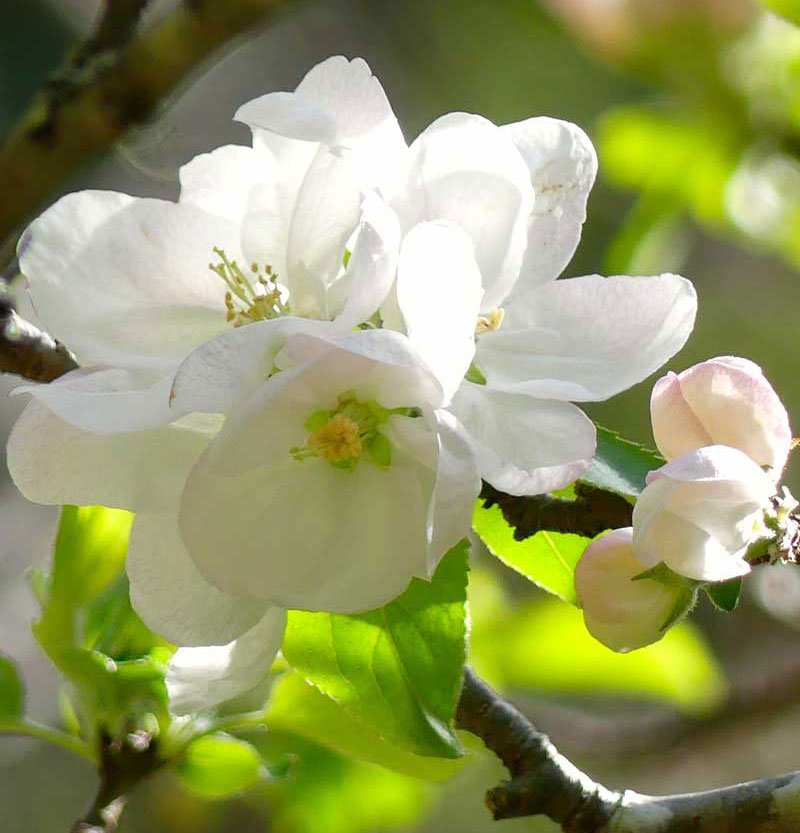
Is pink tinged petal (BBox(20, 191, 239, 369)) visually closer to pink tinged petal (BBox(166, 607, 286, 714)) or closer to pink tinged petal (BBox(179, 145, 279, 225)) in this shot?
pink tinged petal (BBox(179, 145, 279, 225))

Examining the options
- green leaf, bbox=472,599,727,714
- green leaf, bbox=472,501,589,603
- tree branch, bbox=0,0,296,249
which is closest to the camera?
green leaf, bbox=472,501,589,603

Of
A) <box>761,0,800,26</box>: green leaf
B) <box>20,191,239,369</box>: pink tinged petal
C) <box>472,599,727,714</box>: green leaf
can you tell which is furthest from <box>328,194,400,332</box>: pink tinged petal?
<box>472,599,727,714</box>: green leaf

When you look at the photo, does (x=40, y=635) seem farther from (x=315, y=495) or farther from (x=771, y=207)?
(x=771, y=207)

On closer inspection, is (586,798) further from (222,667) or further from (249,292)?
(249,292)

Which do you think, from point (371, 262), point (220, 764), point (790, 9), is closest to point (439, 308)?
point (371, 262)

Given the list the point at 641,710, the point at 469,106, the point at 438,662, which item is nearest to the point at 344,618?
the point at 438,662

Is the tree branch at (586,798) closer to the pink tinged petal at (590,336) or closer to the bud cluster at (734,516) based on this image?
the bud cluster at (734,516)
